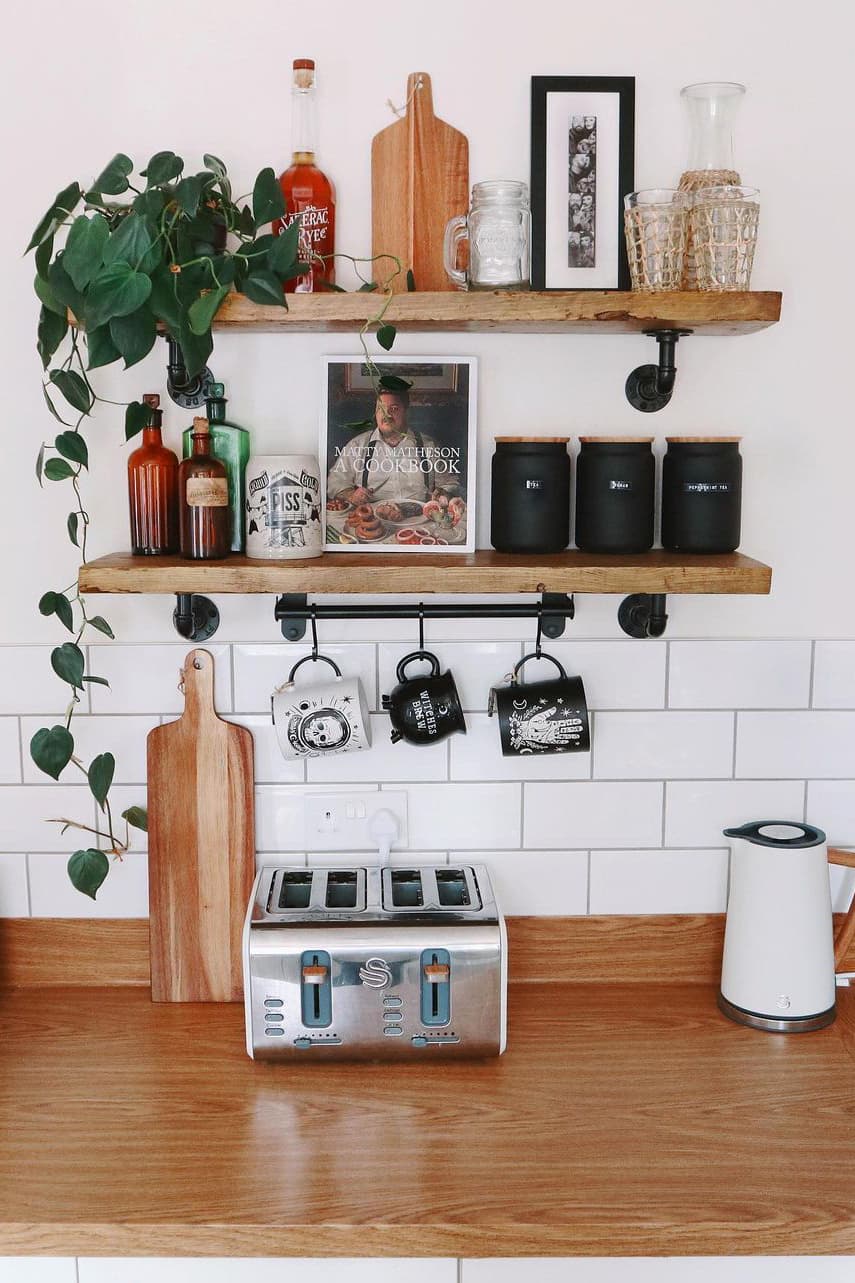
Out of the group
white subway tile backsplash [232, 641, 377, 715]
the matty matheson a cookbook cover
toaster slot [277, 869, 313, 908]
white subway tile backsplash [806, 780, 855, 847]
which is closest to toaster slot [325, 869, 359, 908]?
toaster slot [277, 869, 313, 908]

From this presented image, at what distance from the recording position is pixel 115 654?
1.69 meters

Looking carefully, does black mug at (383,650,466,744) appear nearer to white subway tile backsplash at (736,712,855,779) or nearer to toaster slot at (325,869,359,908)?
toaster slot at (325,869,359,908)

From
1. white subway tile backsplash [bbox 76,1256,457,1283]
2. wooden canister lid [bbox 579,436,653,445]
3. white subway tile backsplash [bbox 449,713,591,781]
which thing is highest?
wooden canister lid [bbox 579,436,653,445]

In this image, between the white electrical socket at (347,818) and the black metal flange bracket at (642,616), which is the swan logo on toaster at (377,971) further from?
the black metal flange bracket at (642,616)

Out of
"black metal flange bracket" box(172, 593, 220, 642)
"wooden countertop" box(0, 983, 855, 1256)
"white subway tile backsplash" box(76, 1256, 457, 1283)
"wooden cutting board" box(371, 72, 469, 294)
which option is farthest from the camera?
"black metal flange bracket" box(172, 593, 220, 642)

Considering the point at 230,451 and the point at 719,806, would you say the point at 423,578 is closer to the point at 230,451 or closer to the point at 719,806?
the point at 230,451

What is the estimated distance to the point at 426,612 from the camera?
163 cm

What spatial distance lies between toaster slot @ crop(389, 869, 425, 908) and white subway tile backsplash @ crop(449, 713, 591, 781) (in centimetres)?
16

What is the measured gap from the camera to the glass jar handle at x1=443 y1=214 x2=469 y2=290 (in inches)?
59.4

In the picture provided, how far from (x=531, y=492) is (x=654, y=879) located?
632 millimetres

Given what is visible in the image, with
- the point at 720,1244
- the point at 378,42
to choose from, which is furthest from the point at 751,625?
the point at 378,42

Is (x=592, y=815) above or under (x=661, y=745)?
under

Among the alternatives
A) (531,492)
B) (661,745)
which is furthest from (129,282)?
(661,745)

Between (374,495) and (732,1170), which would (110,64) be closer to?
(374,495)
